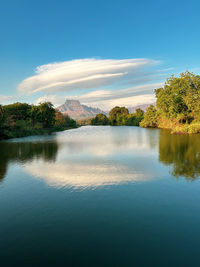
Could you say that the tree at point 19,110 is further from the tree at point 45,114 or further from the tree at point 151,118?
the tree at point 151,118

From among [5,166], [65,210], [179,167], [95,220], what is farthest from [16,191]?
[179,167]

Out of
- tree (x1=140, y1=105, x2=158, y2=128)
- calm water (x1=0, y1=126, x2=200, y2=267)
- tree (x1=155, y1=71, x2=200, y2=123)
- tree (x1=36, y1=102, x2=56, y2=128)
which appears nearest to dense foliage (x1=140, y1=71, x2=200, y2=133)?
tree (x1=155, y1=71, x2=200, y2=123)

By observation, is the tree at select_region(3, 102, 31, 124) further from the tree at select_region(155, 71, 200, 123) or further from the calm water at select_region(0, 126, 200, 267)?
the calm water at select_region(0, 126, 200, 267)

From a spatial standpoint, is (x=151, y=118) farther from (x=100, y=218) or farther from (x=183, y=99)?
(x=100, y=218)

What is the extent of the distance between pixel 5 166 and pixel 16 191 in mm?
9254

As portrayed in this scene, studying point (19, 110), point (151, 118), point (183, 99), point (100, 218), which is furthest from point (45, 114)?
point (100, 218)

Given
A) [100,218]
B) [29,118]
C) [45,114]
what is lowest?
[100,218]

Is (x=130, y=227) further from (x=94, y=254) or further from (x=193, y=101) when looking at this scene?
(x=193, y=101)

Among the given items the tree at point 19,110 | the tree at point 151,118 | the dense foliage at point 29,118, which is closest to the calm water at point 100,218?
the dense foliage at point 29,118

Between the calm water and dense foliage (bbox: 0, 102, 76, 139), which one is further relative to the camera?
dense foliage (bbox: 0, 102, 76, 139)

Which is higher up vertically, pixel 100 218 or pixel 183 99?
pixel 183 99

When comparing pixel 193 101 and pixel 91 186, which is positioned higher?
pixel 193 101

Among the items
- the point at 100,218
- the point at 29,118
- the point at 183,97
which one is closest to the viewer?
the point at 100,218

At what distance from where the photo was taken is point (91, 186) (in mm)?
15133
